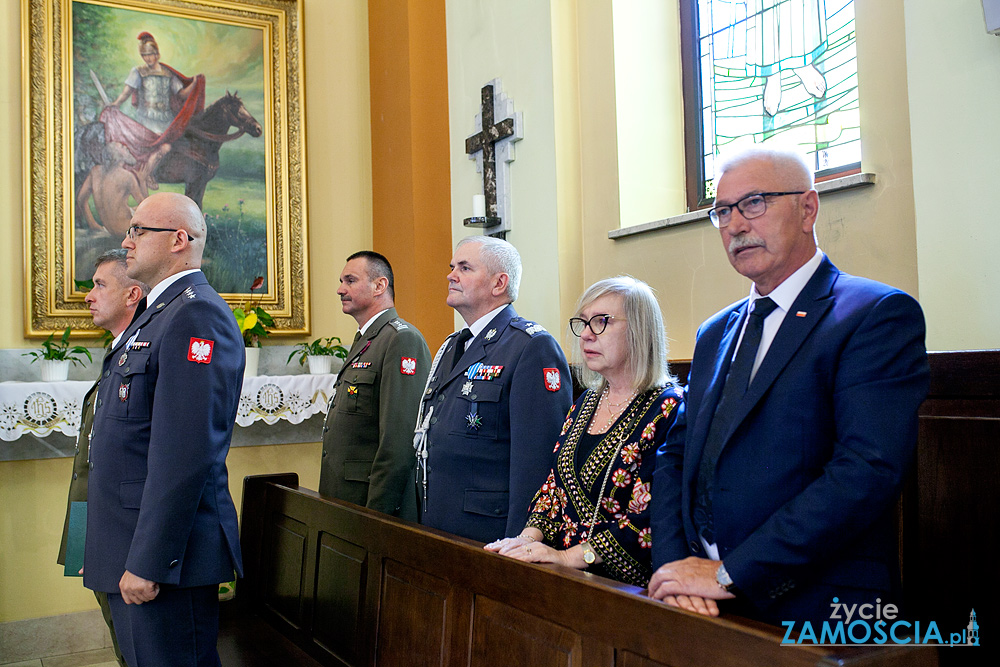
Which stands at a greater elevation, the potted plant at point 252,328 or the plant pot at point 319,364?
the potted plant at point 252,328

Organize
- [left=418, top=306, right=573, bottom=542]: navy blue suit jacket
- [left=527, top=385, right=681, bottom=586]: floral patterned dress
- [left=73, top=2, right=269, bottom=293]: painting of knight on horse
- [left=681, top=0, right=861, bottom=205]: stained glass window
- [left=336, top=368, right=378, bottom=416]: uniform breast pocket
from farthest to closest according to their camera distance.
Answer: [left=73, top=2, right=269, bottom=293]: painting of knight on horse → [left=336, top=368, right=378, bottom=416]: uniform breast pocket → [left=681, top=0, right=861, bottom=205]: stained glass window → [left=418, top=306, right=573, bottom=542]: navy blue suit jacket → [left=527, top=385, right=681, bottom=586]: floral patterned dress

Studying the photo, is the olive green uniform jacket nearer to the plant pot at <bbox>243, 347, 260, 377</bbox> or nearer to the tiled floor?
the plant pot at <bbox>243, 347, 260, 377</bbox>

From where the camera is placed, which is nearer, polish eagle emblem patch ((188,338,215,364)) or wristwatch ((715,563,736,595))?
wristwatch ((715,563,736,595))

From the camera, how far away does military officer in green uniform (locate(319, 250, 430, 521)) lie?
10.3 feet

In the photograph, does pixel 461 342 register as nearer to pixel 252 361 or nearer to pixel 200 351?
pixel 200 351

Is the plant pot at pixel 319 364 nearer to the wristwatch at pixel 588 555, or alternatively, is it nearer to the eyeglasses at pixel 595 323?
the eyeglasses at pixel 595 323

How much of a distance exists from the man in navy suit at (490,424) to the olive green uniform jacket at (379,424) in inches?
12.7

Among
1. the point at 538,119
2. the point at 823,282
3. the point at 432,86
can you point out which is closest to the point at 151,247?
the point at 823,282

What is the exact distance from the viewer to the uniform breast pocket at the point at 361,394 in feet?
11.0

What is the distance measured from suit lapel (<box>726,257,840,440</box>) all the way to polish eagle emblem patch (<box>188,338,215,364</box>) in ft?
4.76

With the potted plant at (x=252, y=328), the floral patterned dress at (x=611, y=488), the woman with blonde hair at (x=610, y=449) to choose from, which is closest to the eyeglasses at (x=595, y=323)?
the woman with blonde hair at (x=610, y=449)

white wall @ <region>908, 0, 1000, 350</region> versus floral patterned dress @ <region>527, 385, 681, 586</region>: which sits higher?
white wall @ <region>908, 0, 1000, 350</region>

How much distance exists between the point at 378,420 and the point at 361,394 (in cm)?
12

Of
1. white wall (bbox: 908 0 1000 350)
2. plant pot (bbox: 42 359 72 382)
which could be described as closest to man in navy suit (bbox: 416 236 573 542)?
white wall (bbox: 908 0 1000 350)
